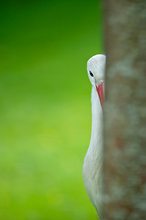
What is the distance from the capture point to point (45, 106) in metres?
4.97

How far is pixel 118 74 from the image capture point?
110cm

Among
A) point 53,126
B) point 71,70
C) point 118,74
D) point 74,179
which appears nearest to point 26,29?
point 71,70

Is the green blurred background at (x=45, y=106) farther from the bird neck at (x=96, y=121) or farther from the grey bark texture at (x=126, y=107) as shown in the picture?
the grey bark texture at (x=126, y=107)

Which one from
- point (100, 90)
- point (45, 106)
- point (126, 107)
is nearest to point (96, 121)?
point (100, 90)

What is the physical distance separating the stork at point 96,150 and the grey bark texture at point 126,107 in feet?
4.91

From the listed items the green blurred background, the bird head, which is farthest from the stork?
the green blurred background

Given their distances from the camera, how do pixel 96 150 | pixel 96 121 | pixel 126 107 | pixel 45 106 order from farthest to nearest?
pixel 45 106 < pixel 96 121 < pixel 96 150 < pixel 126 107

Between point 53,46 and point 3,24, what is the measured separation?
478 mm

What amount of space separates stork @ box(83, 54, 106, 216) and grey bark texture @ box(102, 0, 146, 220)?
4.91 ft

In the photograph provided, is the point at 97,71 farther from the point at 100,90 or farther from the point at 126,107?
the point at 126,107

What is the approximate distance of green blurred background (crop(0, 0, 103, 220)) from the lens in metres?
4.41

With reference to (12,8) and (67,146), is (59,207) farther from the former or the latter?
(12,8)

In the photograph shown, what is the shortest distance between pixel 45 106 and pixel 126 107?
3.89 m

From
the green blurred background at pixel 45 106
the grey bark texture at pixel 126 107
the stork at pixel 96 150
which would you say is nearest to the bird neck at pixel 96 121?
the stork at pixel 96 150
